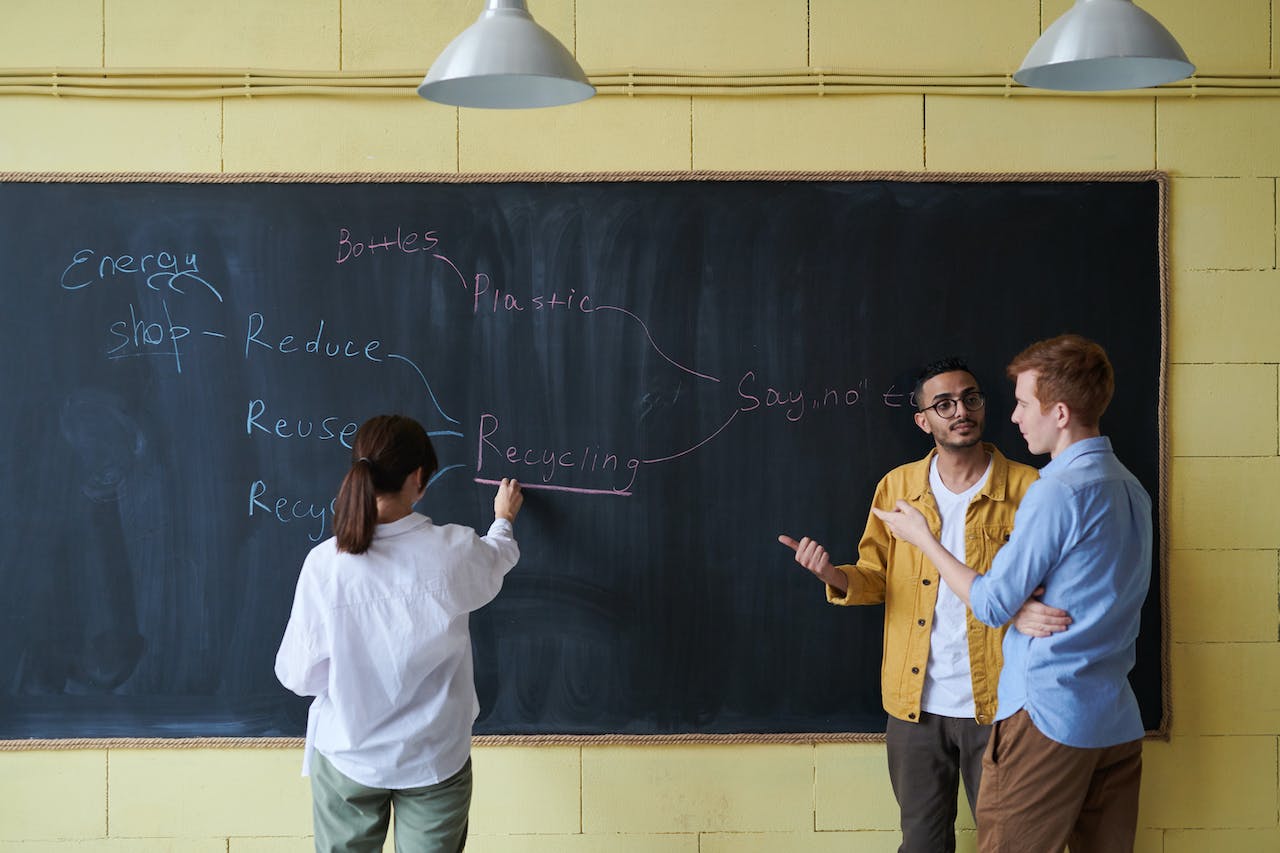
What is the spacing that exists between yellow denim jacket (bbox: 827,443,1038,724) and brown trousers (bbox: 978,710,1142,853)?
11.0 inches

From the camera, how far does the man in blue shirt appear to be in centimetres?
183

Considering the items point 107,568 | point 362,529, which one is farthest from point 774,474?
point 107,568

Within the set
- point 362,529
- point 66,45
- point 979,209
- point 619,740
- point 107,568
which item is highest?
point 66,45

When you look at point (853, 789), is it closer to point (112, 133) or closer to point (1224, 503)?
point (1224, 503)

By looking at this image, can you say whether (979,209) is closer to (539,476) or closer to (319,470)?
(539,476)

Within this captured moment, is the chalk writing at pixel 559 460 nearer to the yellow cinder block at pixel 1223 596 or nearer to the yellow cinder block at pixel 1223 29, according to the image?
the yellow cinder block at pixel 1223 596

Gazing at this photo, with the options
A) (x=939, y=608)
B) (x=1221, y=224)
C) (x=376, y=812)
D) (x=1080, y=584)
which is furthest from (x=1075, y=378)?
(x=376, y=812)

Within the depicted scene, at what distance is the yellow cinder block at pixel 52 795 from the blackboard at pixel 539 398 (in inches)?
3.8

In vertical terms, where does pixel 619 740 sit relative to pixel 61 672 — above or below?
below

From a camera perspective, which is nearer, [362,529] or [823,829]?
[362,529]

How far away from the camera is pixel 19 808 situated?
2584mm

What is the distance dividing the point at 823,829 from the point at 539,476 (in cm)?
127

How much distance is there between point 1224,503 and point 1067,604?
3.63 ft

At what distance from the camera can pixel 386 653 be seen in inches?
75.7
